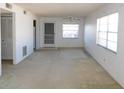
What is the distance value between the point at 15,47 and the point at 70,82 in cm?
304

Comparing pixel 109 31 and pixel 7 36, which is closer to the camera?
pixel 109 31

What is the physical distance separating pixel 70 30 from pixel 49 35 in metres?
1.55

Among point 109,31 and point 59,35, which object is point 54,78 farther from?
point 59,35

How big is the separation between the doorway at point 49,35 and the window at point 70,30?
87cm

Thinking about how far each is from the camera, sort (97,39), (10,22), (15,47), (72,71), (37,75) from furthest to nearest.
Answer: (97,39)
(10,22)
(15,47)
(72,71)
(37,75)

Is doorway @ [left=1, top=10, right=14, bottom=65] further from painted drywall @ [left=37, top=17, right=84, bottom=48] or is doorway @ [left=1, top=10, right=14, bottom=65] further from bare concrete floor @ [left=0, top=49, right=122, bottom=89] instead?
painted drywall @ [left=37, top=17, right=84, bottom=48]

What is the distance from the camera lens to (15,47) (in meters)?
6.99

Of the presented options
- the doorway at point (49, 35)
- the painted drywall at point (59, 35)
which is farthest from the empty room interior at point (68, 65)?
the doorway at point (49, 35)

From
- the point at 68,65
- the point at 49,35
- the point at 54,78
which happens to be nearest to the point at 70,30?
the point at 49,35

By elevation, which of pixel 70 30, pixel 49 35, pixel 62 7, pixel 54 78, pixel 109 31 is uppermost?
pixel 62 7

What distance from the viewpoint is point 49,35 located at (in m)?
13.5

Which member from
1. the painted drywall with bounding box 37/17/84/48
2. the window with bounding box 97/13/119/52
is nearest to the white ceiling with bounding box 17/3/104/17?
the window with bounding box 97/13/119/52

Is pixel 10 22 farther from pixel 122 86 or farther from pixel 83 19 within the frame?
pixel 83 19

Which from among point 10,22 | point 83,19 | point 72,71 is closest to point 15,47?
point 10,22
